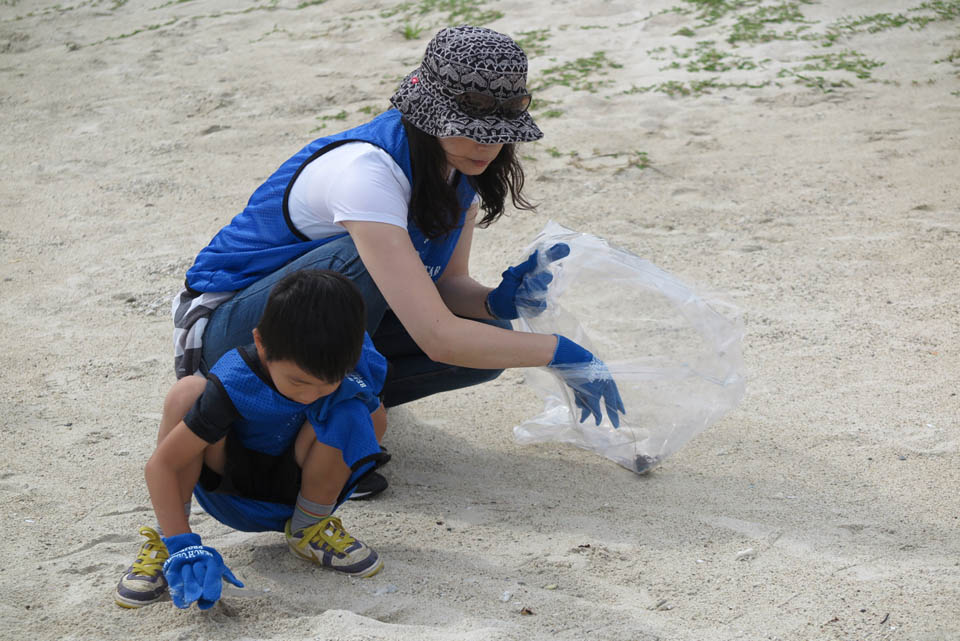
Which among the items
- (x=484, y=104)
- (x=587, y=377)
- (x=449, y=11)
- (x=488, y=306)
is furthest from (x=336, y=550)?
(x=449, y=11)

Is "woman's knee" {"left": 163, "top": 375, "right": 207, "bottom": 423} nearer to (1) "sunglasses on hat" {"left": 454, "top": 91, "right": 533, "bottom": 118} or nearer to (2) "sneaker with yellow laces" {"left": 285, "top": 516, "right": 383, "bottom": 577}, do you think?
(2) "sneaker with yellow laces" {"left": 285, "top": 516, "right": 383, "bottom": 577}

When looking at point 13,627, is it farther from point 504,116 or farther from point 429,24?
point 429,24

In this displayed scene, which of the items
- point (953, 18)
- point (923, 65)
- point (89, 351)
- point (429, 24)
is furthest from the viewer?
point (429, 24)

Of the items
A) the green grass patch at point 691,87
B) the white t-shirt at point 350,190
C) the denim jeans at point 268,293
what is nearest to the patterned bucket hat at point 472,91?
the white t-shirt at point 350,190

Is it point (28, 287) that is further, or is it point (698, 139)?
point (698, 139)

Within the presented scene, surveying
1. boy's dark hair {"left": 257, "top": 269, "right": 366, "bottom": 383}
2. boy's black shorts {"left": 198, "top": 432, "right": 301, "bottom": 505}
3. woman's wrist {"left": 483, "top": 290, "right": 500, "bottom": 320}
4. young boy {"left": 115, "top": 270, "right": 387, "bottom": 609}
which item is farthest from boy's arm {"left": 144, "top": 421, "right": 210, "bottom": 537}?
woman's wrist {"left": 483, "top": 290, "right": 500, "bottom": 320}

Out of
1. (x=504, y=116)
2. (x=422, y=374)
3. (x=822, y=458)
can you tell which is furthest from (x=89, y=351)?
(x=822, y=458)

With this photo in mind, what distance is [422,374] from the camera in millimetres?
2314

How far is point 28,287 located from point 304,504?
181cm

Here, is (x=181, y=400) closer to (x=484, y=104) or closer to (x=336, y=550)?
(x=336, y=550)

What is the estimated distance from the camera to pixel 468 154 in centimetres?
194

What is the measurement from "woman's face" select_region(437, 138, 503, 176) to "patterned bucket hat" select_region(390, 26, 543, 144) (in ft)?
0.16

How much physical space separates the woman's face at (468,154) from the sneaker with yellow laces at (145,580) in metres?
0.90

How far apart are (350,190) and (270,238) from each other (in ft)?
0.96
